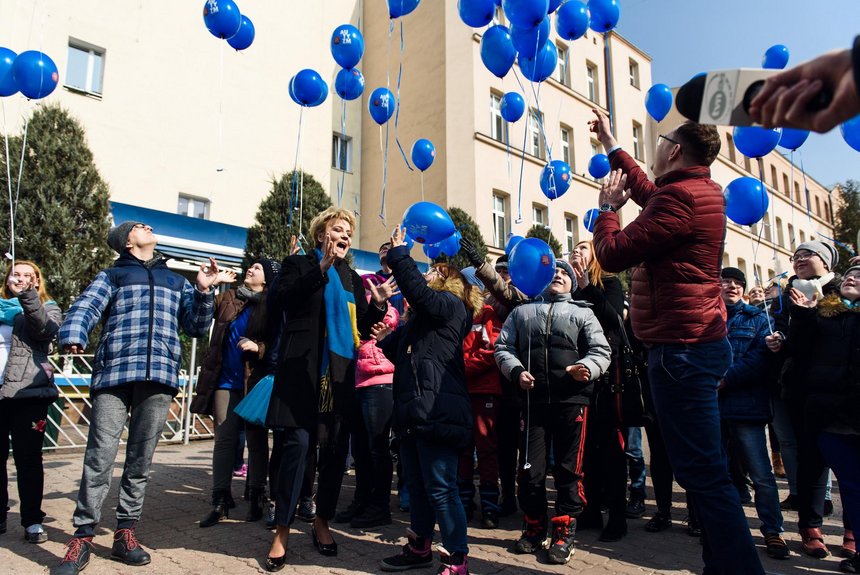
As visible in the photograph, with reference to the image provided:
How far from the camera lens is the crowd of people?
2.72 meters

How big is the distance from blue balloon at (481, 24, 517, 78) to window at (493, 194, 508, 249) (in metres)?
10.6

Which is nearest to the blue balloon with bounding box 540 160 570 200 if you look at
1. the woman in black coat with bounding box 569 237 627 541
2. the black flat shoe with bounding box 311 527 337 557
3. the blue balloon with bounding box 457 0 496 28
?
the blue balloon with bounding box 457 0 496 28

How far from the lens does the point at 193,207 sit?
14961mm

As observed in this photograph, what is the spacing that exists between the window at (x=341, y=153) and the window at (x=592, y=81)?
10.2 meters

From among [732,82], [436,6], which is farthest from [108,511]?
[436,6]

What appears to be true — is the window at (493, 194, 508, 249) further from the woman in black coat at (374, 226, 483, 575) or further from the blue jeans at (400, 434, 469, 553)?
the blue jeans at (400, 434, 469, 553)

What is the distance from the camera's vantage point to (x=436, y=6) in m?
18.8

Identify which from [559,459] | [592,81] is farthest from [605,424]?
[592,81]

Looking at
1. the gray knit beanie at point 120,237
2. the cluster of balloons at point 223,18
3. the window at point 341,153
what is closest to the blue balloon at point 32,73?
the cluster of balloons at point 223,18

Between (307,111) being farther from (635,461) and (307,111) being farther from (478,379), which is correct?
(635,461)

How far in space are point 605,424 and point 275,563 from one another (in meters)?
2.48

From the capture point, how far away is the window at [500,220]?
1842cm

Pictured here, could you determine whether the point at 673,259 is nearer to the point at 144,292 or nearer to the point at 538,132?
the point at 144,292

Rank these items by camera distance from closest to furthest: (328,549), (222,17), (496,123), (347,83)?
(328,549) → (222,17) → (347,83) → (496,123)
